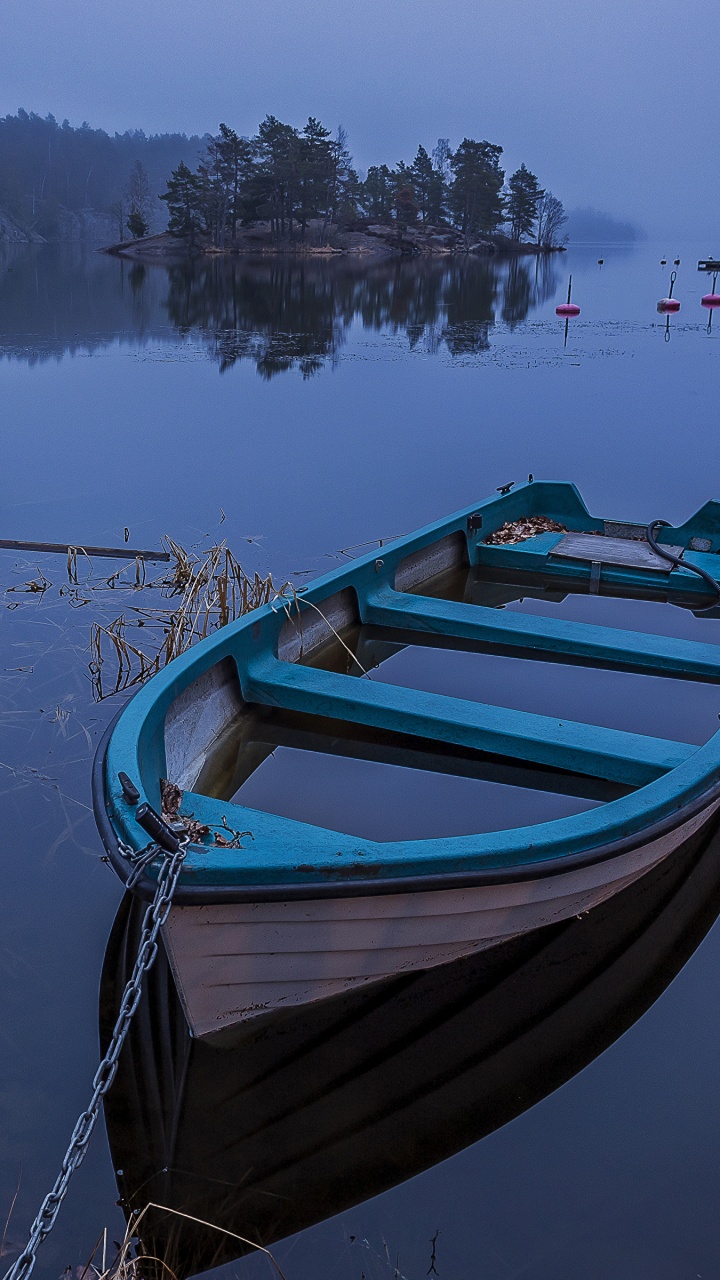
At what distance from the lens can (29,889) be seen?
4.61 metres

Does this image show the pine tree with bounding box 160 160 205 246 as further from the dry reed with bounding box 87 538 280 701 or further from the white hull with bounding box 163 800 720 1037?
the white hull with bounding box 163 800 720 1037

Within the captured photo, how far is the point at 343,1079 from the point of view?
3498mm

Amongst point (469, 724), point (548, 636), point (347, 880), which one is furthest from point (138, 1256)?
point (548, 636)

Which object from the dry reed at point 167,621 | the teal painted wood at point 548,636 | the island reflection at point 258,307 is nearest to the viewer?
the teal painted wood at point 548,636

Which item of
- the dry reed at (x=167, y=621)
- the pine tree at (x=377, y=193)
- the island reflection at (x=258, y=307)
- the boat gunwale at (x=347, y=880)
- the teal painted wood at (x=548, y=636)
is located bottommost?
the dry reed at (x=167, y=621)

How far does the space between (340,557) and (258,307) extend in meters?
24.1

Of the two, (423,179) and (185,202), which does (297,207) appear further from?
(423,179)

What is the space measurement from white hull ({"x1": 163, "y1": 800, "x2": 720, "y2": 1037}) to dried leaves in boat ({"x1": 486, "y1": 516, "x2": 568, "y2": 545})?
4393mm

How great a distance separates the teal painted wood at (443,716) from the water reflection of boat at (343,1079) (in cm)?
72

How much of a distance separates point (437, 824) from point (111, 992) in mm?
1605

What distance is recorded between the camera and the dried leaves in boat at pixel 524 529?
7719 mm

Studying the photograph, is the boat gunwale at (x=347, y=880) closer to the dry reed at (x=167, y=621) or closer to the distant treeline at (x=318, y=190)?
the dry reed at (x=167, y=621)

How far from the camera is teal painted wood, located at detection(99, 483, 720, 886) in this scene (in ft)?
10.1

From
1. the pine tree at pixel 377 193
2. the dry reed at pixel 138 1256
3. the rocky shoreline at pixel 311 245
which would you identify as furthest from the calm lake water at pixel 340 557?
the pine tree at pixel 377 193
